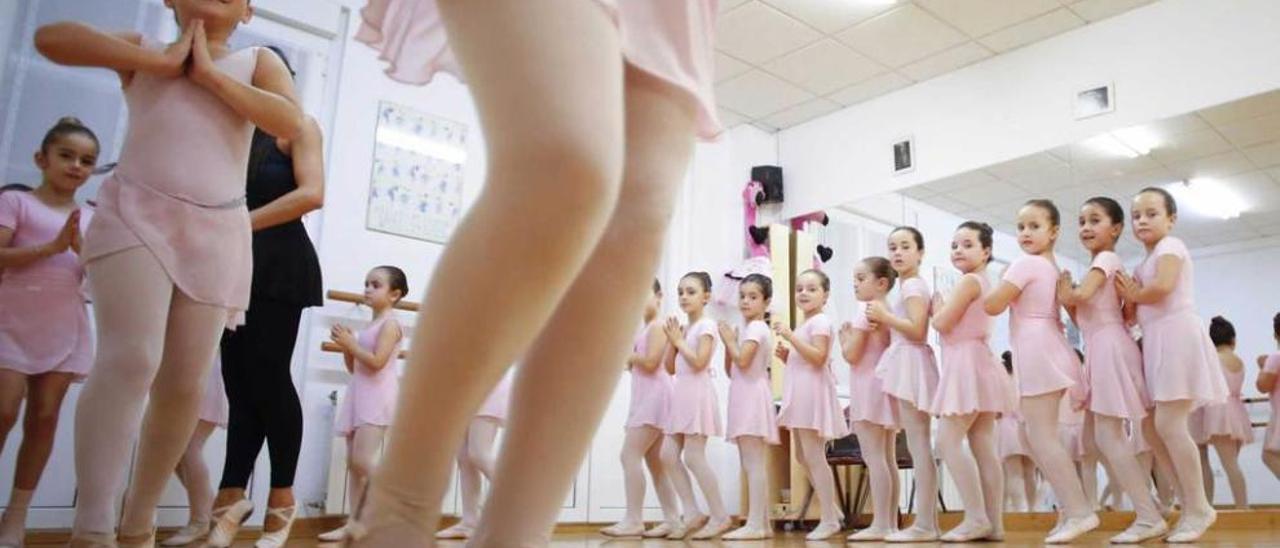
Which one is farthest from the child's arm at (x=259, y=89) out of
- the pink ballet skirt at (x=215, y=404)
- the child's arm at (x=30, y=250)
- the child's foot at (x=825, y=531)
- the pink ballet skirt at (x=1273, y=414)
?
the pink ballet skirt at (x=1273, y=414)

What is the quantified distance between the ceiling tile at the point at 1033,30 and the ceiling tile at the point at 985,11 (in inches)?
2.4

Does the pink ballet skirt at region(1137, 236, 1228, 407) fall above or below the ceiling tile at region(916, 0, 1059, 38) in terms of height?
below

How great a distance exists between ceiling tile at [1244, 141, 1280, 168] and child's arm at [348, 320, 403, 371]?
13.4ft

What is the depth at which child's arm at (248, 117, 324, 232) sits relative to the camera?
2.00 meters

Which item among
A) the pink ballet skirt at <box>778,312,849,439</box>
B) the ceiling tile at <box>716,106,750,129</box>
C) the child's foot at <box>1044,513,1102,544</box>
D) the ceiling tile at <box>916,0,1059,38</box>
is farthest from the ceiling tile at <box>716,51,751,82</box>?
the child's foot at <box>1044,513,1102,544</box>

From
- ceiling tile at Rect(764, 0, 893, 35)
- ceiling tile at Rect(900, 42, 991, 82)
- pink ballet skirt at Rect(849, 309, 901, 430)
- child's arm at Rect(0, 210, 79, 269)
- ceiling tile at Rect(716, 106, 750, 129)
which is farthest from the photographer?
ceiling tile at Rect(716, 106, 750, 129)

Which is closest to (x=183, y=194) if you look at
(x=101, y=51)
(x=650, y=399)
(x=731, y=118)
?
(x=101, y=51)

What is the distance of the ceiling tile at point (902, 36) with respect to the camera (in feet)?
15.9

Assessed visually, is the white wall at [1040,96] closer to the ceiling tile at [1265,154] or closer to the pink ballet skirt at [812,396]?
the ceiling tile at [1265,154]

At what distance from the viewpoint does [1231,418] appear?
444cm

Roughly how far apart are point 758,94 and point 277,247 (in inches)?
165

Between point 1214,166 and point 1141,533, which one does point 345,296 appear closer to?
point 1141,533

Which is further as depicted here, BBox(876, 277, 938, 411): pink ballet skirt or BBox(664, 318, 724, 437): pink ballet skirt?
BBox(664, 318, 724, 437): pink ballet skirt

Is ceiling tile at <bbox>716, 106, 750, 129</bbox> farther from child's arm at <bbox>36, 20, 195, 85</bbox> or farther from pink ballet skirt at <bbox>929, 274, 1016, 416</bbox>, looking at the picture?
child's arm at <bbox>36, 20, 195, 85</bbox>
